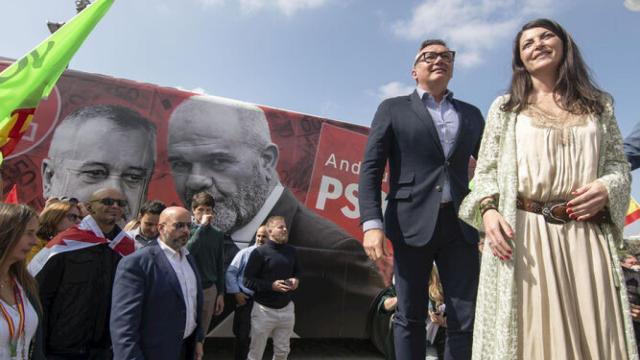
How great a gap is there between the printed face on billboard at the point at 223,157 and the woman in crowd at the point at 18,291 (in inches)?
99.3

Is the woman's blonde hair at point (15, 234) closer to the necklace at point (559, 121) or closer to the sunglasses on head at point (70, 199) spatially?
the sunglasses on head at point (70, 199)

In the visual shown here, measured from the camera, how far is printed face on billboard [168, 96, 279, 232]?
4797 mm

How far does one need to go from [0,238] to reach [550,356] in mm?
2319

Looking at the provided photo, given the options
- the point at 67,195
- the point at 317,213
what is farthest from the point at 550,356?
the point at 67,195

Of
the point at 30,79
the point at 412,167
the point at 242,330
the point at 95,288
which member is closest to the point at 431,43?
the point at 412,167

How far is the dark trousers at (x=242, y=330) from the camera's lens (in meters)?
4.63

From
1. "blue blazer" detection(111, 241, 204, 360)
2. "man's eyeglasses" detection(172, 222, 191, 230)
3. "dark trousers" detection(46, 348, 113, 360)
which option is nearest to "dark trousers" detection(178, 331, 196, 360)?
"blue blazer" detection(111, 241, 204, 360)

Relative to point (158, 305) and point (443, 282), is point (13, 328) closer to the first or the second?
point (158, 305)

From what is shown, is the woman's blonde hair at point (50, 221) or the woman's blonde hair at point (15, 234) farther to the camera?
the woman's blonde hair at point (50, 221)

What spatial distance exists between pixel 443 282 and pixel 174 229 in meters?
1.93

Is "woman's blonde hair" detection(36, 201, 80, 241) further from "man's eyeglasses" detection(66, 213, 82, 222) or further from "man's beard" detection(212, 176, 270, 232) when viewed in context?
"man's beard" detection(212, 176, 270, 232)

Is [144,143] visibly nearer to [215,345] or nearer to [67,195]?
[67,195]

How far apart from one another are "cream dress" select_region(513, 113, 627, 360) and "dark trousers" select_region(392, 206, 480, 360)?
0.40 m

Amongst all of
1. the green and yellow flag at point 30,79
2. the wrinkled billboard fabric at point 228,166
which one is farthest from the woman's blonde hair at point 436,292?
the green and yellow flag at point 30,79
